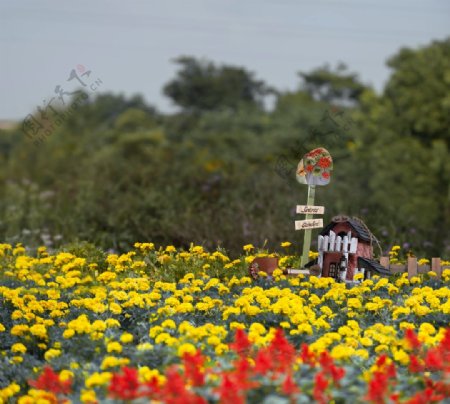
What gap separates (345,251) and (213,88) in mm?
34836

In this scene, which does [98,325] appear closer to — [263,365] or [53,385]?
[53,385]

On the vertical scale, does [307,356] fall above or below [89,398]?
above

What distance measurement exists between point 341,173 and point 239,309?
17.8 meters

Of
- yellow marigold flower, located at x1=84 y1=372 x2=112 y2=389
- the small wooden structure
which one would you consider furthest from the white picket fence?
yellow marigold flower, located at x1=84 y1=372 x2=112 y2=389

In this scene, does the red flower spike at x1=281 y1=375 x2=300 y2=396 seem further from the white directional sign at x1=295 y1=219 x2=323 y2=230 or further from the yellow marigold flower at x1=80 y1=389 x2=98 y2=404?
the white directional sign at x1=295 y1=219 x2=323 y2=230

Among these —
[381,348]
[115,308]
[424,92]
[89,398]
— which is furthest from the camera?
[424,92]

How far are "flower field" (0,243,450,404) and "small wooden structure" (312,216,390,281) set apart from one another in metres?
0.28

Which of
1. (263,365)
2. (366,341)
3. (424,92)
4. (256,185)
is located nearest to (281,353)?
(263,365)

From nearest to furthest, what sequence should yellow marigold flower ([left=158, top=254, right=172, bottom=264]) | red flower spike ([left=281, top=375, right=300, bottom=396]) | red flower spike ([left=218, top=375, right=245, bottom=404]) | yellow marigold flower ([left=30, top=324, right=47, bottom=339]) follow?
red flower spike ([left=218, top=375, right=245, bottom=404])
red flower spike ([left=281, top=375, right=300, bottom=396])
yellow marigold flower ([left=30, top=324, right=47, bottom=339])
yellow marigold flower ([left=158, top=254, right=172, bottom=264])

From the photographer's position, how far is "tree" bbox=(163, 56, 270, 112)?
135 feet

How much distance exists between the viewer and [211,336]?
4625 millimetres

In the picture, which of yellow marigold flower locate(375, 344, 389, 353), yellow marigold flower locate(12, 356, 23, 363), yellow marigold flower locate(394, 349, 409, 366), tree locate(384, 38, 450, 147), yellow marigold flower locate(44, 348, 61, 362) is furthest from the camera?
tree locate(384, 38, 450, 147)

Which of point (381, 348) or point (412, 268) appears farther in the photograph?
point (412, 268)

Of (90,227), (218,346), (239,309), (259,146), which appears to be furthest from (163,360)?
(259,146)
